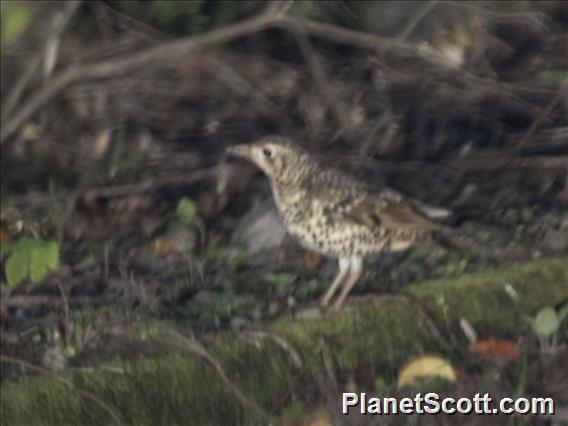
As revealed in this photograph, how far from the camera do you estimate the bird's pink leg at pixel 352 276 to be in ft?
16.6

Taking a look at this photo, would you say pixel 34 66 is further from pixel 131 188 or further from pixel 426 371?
pixel 426 371

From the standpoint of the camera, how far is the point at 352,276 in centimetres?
518

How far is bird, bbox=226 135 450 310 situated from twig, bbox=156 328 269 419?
0.61 meters

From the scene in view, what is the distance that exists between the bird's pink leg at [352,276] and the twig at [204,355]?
64 cm

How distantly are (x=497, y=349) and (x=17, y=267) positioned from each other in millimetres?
1791

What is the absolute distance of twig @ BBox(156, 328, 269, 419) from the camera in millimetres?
4434

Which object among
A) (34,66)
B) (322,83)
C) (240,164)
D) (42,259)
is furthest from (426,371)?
(34,66)

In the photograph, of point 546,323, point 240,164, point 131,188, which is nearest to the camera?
point 546,323

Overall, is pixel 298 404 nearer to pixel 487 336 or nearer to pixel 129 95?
pixel 487 336

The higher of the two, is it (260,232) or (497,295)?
(260,232)

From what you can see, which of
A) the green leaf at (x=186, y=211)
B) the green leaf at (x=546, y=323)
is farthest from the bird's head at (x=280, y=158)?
the green leaf at (x=546, y=323)

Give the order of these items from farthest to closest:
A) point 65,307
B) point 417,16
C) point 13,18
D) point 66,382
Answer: point 417,16, point 13,18, point 65,307, point 66,382

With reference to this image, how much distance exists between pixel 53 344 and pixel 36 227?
2.94 ft

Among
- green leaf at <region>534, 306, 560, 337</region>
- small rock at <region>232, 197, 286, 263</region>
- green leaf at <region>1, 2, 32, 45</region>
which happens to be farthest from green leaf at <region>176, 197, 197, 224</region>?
green leaf at <region>534, 306, 560, 337</region>
